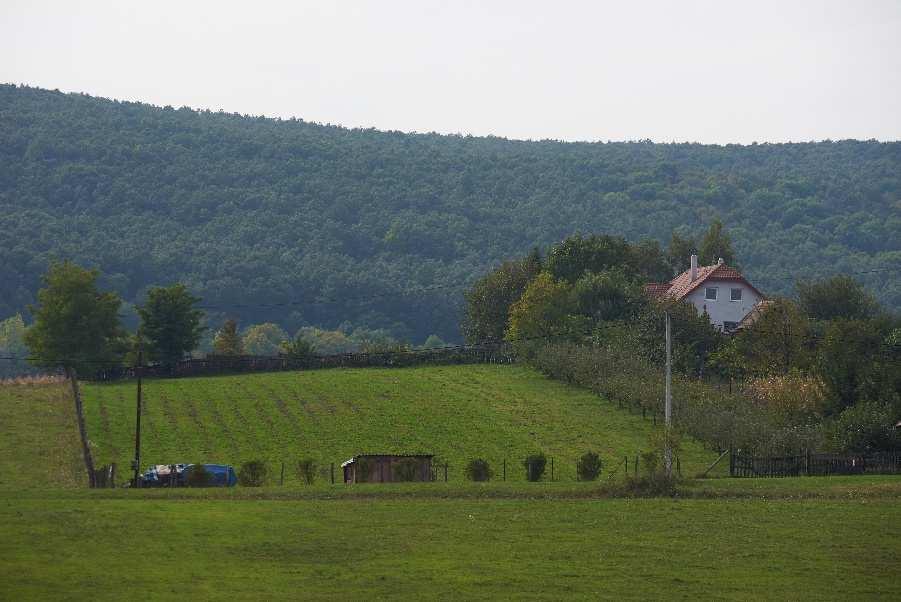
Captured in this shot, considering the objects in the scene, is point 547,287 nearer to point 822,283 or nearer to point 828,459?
point 822,283

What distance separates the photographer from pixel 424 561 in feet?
129

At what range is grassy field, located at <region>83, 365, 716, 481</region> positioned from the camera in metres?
70.8

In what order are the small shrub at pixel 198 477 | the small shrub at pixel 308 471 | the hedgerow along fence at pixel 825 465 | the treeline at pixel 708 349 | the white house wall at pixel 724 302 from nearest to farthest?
the small shrub at pixel 198 477 < the small shrub at pixel 308 471 < the hedgerow along fence at pixel 825 465 < the treeline at pixel 708 349 < the white house wall at pixel 724 302

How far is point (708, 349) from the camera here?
10400 centimetres

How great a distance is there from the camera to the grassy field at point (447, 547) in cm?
3575

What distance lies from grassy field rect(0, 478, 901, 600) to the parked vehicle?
7400 mm

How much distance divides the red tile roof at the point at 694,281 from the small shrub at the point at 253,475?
61485 mm

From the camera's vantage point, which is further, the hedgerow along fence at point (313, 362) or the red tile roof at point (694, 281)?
the red tile roof at point (694, 281)

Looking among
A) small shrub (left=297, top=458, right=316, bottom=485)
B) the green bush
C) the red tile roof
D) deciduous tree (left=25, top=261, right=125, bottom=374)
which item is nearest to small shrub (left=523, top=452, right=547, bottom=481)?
small shrub (left=297, top=458, right=316, bottom=485)

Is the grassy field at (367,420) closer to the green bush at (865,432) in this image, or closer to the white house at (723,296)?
the green bush at (865,432)

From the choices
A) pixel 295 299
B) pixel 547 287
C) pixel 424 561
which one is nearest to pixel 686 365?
pixel 547 287

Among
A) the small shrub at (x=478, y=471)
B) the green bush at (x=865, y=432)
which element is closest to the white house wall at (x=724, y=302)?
the green bush at (x=865, y=432)

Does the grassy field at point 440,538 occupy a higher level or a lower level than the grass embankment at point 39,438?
lower

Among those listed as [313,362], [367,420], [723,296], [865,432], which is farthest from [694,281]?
[865,432]
